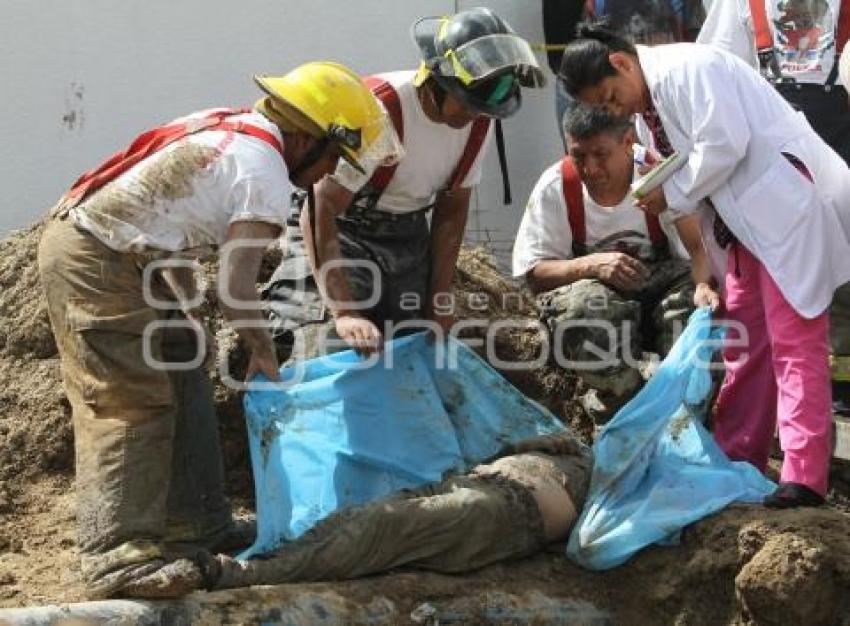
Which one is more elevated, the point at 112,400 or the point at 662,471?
the point at 112,400

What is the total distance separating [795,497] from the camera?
4.63 meters

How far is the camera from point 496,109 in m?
5.22

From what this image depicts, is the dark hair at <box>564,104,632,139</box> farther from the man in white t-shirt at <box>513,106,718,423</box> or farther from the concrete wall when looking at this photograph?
the concrete wall

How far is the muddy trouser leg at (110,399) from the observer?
4426 mm

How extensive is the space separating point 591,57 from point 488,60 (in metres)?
0.41

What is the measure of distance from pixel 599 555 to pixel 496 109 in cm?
147

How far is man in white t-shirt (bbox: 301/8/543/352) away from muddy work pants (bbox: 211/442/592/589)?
0.58 m

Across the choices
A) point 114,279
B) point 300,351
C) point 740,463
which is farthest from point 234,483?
point 740,463

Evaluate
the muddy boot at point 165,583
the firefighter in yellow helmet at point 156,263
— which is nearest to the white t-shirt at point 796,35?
the firefighter in yellow helmet at point 156,263

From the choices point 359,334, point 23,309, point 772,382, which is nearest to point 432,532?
point 359,334

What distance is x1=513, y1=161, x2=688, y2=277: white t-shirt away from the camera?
19.1ft

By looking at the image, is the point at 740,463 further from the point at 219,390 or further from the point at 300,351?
the point at 219,390

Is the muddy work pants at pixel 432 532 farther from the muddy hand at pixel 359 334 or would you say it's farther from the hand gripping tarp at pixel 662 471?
the muddy hand at pixel 359 334

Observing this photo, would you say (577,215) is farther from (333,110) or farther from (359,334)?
(333,110)
